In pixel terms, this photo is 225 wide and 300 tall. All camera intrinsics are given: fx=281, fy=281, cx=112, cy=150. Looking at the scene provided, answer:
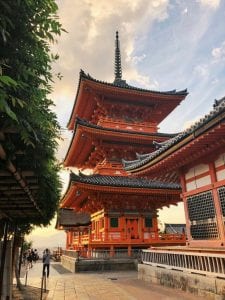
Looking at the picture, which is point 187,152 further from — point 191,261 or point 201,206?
point 191,261

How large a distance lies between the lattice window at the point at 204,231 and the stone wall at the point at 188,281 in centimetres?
176

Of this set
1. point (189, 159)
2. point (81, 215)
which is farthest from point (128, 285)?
point (81, 215)

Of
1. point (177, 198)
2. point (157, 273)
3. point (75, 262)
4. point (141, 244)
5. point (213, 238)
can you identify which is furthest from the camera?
point (177, 198)

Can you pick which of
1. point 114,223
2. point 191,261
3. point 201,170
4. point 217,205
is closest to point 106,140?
point 114,223

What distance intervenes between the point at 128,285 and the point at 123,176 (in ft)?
35.6

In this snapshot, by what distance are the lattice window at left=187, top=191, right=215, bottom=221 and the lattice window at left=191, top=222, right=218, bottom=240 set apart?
0.31 meters

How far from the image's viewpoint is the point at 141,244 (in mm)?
21000

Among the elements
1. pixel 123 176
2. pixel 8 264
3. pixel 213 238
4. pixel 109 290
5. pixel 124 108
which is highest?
pixel 124 108

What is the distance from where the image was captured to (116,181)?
21453mm

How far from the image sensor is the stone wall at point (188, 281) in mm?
8406

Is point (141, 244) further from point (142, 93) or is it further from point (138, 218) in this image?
point (142, 93)

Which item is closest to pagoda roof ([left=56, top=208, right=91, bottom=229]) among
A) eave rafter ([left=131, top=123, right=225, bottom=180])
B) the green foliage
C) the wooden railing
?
the wooden railing

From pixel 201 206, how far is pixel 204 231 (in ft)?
3.30

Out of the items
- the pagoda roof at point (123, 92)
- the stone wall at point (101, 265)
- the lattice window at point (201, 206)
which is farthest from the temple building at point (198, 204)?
the pagoda roof at point (123, 92)
